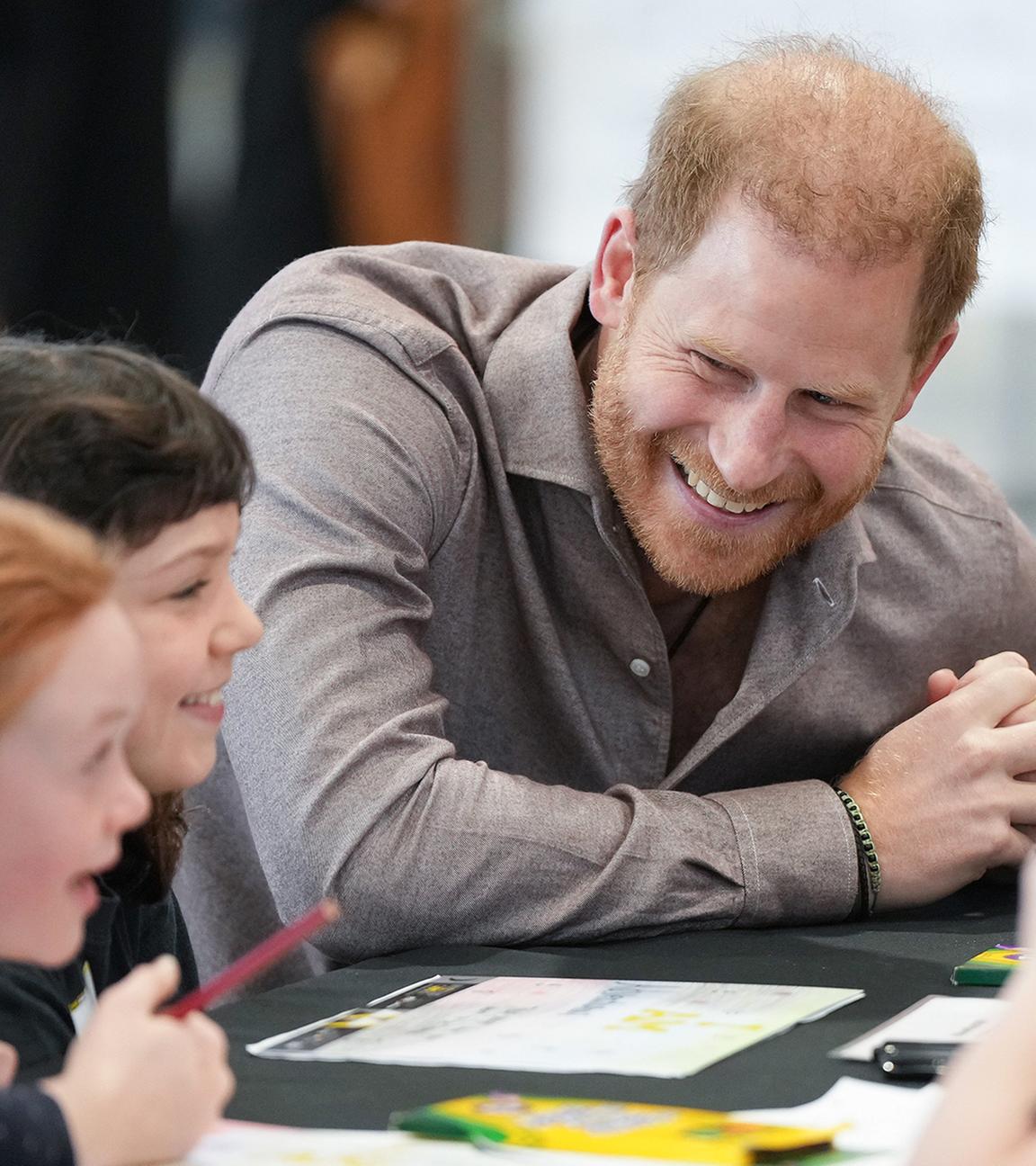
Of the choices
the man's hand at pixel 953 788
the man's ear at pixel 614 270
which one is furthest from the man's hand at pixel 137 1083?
the man's ear at pixel 614 270

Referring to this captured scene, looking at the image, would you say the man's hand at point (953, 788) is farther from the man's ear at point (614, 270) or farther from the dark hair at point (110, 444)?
the dark hair at point (110, 444)

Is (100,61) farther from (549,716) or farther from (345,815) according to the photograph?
(345,815)

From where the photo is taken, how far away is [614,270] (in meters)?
1.69

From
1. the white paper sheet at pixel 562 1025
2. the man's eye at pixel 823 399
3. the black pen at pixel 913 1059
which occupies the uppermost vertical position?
the man's eye at pixel 823 399

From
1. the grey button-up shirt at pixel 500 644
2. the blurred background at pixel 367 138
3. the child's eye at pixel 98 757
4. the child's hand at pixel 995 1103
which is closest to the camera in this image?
the child's hand at pixel 995 1103

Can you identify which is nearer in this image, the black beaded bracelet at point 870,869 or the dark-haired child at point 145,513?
the dark-haired child at point 145,513

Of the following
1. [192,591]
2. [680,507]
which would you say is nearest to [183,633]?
[192,591]

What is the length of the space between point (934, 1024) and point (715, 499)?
66 centimetres

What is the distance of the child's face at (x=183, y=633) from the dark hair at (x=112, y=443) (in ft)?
0.04

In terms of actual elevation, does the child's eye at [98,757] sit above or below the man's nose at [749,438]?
above

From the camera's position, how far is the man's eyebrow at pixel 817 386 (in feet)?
5.00

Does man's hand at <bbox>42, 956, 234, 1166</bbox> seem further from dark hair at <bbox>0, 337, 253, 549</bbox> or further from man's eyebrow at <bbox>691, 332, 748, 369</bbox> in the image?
man's eyebrow at <bbox>691, 332, 748, 369</bbox>

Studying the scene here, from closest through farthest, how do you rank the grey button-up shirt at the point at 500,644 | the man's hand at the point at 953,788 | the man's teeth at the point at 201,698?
the man's teeth at the point at 201,698 → the grey button-up shirt at the point at 500,644 → the man's hand at the point at 953,788

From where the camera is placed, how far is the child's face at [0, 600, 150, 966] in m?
0.78
